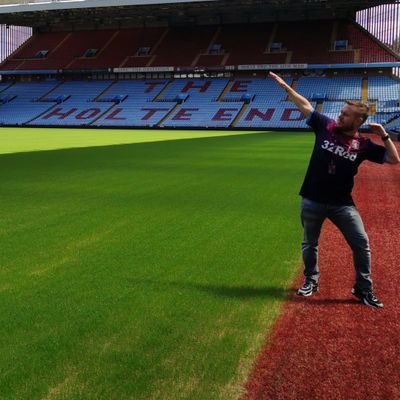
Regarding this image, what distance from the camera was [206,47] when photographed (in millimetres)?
56750

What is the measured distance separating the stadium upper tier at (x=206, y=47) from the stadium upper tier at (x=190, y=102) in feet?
6.85

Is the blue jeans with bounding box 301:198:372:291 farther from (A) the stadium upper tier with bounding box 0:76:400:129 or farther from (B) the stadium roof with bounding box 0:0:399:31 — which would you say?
(B) the stadium roof with bounding box 0:0:399:31

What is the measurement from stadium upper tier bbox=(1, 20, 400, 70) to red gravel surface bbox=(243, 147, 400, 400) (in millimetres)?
47629

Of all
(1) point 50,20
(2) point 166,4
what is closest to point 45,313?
(2) point 166,4

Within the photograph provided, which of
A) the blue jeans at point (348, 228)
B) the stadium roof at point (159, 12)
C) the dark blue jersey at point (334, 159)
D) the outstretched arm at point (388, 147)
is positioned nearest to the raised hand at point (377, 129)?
the outstretched arm at point (388, 147)

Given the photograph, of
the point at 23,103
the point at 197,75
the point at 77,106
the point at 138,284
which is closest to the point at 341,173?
the point at 138,284

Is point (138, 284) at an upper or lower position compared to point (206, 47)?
lower

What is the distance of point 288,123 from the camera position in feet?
145

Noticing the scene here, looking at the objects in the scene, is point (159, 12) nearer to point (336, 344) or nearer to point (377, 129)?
point (377, 129)

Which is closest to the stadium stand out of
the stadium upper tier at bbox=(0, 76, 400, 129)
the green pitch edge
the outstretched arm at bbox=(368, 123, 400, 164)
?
the stadium upper tier at bbox=(0, 76, 400, 129)

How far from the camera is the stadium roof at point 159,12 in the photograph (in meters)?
49.7

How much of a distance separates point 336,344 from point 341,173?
1646 millimetres

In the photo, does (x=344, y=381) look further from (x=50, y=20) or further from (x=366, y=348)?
(x=50, y=20)

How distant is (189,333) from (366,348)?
148 centimetres
